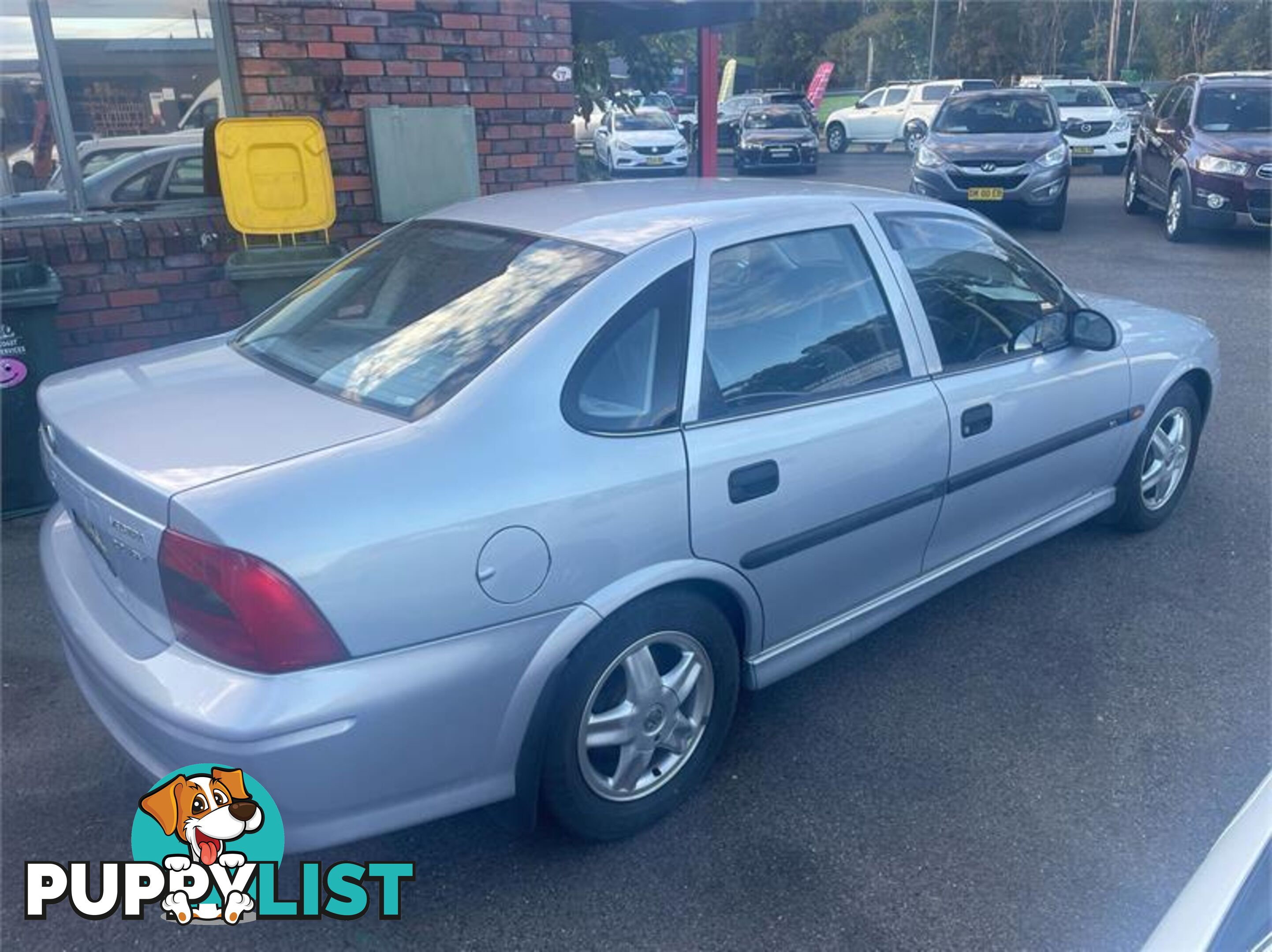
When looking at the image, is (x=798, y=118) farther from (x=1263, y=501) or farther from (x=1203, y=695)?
(x=1203, y=695)

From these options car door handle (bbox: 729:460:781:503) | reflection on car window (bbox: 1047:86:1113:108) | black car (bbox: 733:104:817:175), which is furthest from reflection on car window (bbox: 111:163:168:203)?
reflection on car window (bbox: 1047:86:1113:108)

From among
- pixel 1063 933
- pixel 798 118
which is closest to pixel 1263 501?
pixel 1063 933

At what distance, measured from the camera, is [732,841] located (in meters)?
2.70

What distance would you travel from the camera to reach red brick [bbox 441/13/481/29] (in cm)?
573

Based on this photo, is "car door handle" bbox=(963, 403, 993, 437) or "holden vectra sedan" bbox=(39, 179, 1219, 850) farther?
"car door handle" bbox=(963, 403, 993, 437)

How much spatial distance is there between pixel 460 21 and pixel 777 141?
16461mm

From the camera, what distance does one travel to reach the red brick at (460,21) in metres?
5.73

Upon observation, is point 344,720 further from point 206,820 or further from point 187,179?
point 187,179

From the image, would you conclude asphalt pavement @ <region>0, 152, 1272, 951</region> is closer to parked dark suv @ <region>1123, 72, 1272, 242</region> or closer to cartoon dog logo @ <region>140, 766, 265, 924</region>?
cartoon dog logo @ <region>140, 766, 265, 924</region>

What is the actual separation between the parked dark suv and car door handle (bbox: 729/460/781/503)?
10.2 metres

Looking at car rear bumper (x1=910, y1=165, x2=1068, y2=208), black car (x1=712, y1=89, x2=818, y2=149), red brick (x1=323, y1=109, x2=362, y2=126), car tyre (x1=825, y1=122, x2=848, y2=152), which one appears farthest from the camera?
car tyre (x1=825, y1=122, x2=848, y2=152)

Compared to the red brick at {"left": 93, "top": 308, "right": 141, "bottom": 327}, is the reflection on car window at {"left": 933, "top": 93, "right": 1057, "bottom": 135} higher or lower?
higher

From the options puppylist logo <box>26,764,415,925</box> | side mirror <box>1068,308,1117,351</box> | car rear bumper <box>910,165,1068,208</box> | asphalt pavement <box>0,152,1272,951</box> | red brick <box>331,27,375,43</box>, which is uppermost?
red brick <box>331,27,375,43</box>

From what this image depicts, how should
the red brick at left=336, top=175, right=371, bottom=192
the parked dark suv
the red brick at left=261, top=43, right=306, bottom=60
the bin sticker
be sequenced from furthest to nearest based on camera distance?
1. the parked dark suv
2. the red brick at left=336, top=175, right=371, bottom=192
3. the red brick at left=261, top=43, right=306, bottom=60
4. the bin sticker
